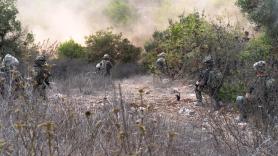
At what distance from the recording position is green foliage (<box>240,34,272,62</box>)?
614 inches

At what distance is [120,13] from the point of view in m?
38.6

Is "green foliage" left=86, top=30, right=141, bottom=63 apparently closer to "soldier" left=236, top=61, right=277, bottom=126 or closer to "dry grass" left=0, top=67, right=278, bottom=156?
"soldier" left=236, top=61, right=277, bottom=126

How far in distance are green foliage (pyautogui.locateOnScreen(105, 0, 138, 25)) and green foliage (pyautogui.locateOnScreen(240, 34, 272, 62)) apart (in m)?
21.1

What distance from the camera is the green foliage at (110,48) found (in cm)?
2500

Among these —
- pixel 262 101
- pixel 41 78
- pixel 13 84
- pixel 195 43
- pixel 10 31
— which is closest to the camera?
pixel 13 84

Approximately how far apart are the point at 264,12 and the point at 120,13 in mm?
23270

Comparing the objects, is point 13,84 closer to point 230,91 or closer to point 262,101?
point 262,101

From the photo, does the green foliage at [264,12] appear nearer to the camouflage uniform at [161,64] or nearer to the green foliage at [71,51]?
the camouflage uniform at [161,64]

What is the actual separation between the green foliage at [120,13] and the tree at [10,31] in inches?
627

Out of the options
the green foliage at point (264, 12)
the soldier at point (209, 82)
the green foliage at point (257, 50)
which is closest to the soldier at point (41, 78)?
the soldier at point (209, 82)

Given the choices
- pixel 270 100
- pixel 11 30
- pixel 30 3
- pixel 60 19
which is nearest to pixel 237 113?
pixel 270 100

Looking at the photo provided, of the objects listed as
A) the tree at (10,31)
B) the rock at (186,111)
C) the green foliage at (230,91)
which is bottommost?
the rock at (186,111)

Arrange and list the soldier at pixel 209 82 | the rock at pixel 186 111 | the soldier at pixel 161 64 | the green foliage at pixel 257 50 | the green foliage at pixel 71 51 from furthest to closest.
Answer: the green foliage at pixel 71 51, the soldier at pixel 161 64, the green foliage at pixel 257 50, the soldier at pixel 209 82, the rock at pixel 186 111

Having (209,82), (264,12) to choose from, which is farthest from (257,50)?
(209,82)
